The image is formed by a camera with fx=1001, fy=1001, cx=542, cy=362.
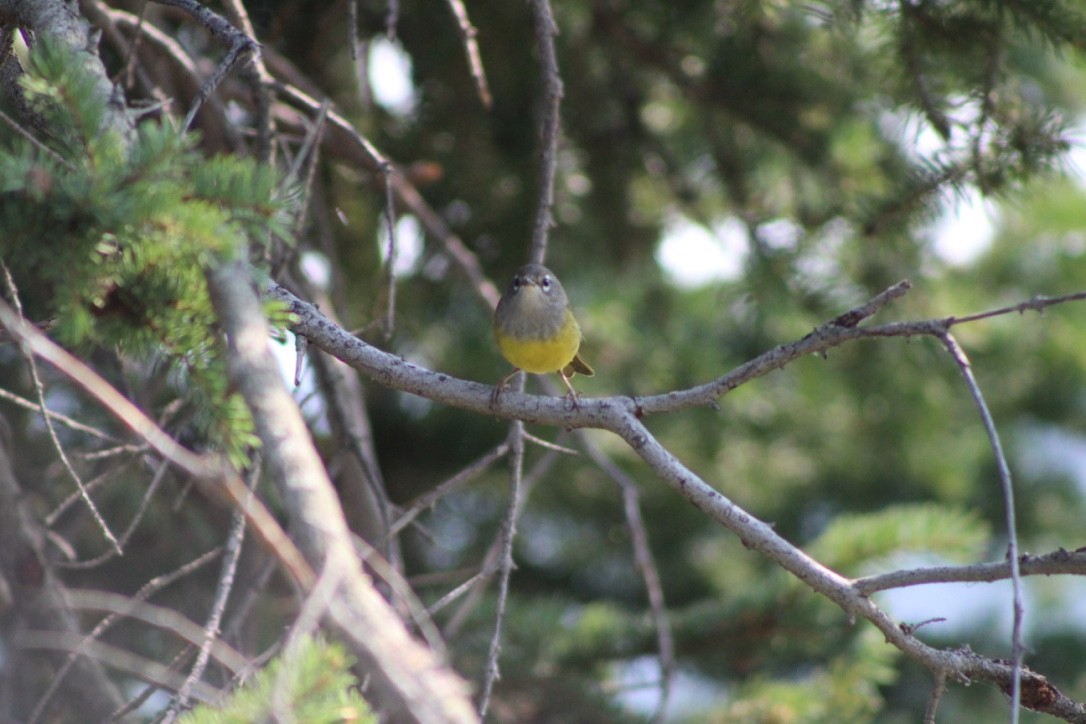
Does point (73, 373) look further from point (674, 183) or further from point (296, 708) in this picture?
point (674, 183)

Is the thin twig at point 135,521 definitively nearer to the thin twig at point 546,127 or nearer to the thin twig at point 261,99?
the thin twig at point 261,99

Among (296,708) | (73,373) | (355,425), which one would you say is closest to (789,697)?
(355,425)

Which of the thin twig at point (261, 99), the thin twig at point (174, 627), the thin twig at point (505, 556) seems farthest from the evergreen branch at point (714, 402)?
the thin twig at point (261, 99)

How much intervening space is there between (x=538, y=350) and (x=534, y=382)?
639 mm

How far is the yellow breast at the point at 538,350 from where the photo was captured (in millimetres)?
3732

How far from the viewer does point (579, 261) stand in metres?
5.92

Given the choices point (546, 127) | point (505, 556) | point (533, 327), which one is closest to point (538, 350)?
point (533, 327)

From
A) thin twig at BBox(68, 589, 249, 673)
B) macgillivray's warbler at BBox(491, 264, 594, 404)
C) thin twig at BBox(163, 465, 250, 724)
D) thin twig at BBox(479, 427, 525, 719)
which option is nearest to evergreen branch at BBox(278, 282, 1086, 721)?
thin twig at BBox(479, 427, 525, 719)

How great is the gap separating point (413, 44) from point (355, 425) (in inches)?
99.2

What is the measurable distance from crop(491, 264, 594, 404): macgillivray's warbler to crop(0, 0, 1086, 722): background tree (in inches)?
17.3

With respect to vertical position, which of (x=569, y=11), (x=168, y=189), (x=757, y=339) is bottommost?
(x=168, y=189)

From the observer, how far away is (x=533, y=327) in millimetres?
3779

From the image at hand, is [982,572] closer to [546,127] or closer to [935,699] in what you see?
[935,699]

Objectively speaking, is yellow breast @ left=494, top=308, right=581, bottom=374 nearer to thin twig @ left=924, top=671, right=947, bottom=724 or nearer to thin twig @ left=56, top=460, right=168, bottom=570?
thin twig @ left=56, top=460, right=168, bottom=570
